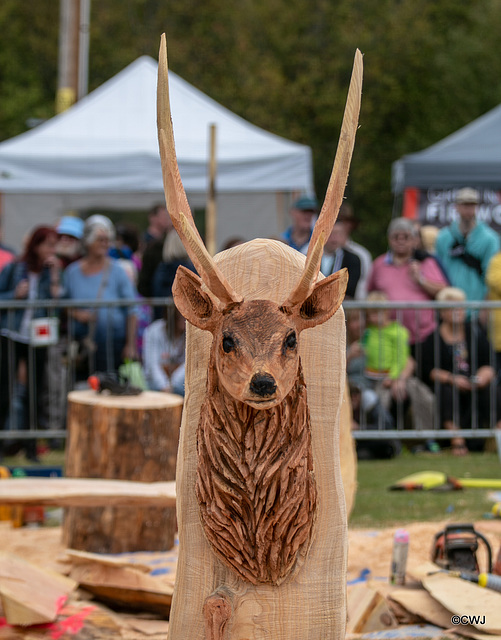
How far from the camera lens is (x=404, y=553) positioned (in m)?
4.94

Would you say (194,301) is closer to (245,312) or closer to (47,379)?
(245,312)

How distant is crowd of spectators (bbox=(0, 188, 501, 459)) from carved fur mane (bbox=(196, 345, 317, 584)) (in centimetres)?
534

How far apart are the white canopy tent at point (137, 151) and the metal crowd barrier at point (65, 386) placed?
1612 millimetres

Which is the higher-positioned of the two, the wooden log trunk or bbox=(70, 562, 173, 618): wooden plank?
the wooden log trunk

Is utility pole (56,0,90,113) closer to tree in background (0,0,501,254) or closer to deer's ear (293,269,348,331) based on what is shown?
deer's ear (293,269,348,331)

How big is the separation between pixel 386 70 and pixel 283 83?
331 cm

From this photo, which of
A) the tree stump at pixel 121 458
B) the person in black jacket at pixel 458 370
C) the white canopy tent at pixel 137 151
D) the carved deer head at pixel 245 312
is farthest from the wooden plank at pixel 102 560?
the white canopy tent at pixel 137 151

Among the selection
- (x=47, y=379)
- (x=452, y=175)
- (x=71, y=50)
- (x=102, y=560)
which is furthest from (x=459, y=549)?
(x=71, y=50)

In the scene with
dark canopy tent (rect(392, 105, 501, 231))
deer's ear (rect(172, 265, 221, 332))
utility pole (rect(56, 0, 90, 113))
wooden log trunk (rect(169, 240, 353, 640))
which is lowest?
wooden log trunk (rect(169, 240, 353, 640))

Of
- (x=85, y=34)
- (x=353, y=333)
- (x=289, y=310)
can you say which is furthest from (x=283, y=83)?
(x=289, y=310)

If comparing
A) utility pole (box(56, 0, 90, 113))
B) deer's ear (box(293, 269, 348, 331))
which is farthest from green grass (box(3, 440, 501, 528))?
utility pole (box(56, 0, 90, 113))

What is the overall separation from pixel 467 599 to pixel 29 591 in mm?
2024

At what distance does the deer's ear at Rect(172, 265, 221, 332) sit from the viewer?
2713 mm

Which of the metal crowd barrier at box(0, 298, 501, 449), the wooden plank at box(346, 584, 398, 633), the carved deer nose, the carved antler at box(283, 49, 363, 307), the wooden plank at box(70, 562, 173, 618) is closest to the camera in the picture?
the carved deer nose
